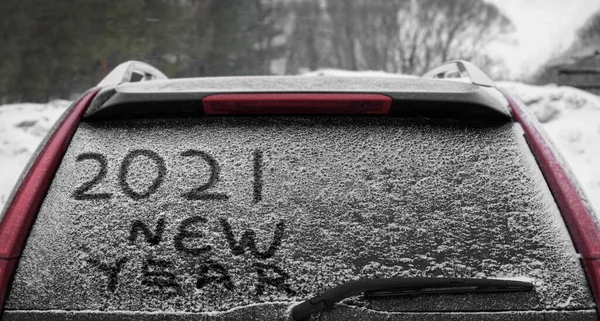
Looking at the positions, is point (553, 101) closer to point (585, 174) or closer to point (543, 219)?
point (585, 174)

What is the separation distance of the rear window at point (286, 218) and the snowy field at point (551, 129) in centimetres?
761

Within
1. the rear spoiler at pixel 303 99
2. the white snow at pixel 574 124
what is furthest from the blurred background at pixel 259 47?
the rear spoiler at pixel 303 99

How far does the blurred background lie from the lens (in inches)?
496

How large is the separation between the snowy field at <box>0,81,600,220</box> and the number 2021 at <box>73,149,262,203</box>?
764 cm

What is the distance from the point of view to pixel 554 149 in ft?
5.61

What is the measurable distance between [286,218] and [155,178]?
1.25ft

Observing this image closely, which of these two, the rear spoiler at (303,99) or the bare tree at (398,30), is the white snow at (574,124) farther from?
the bare tree at (398,30)

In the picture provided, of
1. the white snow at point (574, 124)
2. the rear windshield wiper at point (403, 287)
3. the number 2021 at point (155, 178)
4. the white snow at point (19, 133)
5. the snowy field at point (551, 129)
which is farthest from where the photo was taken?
the white snow at point (574, 124)

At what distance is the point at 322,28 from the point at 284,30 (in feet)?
11.6

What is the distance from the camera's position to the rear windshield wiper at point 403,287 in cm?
144

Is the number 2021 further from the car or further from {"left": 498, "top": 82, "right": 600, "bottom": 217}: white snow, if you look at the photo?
{"left": 498, "top": 82, "right": 600, "bottom": 217}: white snow

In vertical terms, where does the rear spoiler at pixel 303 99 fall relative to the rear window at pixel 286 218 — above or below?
above

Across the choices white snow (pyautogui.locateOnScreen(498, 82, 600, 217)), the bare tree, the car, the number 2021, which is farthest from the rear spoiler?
the bare tree

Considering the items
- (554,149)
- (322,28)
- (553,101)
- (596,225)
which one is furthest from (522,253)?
(322,28)
